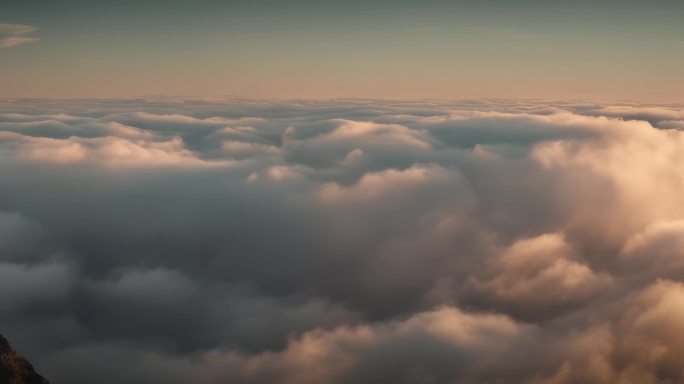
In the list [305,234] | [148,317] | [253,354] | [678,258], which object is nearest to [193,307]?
[148,317]

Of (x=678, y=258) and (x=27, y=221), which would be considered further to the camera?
(x=27, y=221)

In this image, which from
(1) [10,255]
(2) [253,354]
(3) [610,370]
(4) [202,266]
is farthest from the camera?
(4) [202,266]

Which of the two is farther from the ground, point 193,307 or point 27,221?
point 27,221

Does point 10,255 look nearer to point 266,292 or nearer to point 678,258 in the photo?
point 266,292

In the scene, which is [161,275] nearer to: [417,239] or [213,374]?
[213,374]

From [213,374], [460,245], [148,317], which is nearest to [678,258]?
[460,245]

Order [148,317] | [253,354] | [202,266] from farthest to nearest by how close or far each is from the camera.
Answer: [202,266] < [148,317] < [253,354]
